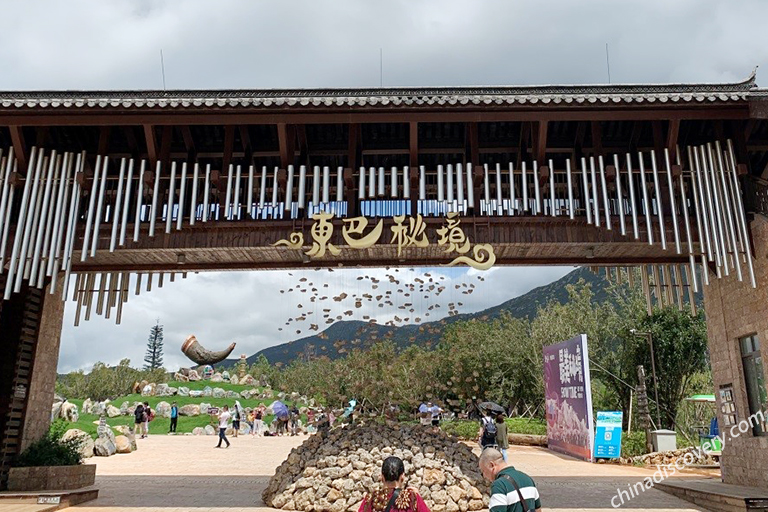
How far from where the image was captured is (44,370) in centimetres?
1096

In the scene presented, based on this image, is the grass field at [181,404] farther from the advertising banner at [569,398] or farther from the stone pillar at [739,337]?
the stone pillar at [739,337]

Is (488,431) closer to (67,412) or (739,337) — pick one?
(739,337)

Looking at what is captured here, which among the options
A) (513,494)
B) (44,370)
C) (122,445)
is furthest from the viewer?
(122,445)

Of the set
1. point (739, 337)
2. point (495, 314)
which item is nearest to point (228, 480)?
point (739, 337)

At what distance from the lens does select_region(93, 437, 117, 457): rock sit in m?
18.0

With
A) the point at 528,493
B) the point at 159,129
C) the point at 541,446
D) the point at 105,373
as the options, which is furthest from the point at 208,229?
the point at 105,373

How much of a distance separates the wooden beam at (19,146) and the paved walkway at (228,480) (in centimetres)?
492

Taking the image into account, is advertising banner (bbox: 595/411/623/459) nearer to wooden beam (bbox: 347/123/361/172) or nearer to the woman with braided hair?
wooden beam (bbox: 347/123/361/172)

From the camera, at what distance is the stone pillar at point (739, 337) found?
28.5 ft

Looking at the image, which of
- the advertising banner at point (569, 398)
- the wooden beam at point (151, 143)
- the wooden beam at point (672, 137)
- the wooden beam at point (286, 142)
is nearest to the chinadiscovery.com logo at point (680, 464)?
the advertising banner at point (569, 398)

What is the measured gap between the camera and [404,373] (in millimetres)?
11336

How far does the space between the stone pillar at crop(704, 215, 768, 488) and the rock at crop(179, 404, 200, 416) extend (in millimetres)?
31415

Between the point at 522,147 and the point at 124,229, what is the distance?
233 inches

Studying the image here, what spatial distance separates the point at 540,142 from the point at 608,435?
10382mm
